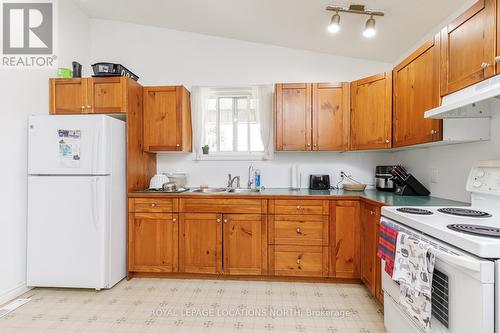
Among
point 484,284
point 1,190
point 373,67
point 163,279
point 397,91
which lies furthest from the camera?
point 373,67

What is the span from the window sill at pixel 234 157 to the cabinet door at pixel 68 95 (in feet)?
4.48

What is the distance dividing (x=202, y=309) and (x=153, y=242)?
909 millimetres

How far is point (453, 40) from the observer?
1654mm

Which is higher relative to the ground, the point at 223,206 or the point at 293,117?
the point at 293,117

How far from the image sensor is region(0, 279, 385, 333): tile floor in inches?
74.9

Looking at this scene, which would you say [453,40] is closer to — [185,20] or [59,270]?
[185,20]

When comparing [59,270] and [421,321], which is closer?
[421,321]

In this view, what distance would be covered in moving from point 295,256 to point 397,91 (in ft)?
6.17

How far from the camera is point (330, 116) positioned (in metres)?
2.88

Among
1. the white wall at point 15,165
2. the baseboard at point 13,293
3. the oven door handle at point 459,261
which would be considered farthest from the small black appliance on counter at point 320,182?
the baseboard at point 13,293

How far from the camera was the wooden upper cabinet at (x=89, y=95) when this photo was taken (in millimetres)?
2654

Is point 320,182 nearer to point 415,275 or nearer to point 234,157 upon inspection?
point 234,157

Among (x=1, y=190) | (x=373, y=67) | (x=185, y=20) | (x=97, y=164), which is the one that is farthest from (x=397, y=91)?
(x=1, y=190)

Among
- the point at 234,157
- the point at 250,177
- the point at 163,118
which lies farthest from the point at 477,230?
the point at 163,118
